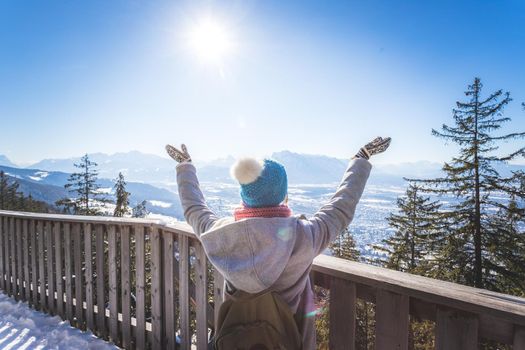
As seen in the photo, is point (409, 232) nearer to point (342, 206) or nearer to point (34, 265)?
point (34, 265)

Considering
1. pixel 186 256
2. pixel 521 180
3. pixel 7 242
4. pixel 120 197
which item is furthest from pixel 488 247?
pixel 120 197

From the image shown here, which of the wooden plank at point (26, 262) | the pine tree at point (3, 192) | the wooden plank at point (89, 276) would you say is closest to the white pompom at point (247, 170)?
the wooden plank at point (89, 276)

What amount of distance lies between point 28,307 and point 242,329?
3960 mm

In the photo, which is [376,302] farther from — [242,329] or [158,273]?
[158,273]

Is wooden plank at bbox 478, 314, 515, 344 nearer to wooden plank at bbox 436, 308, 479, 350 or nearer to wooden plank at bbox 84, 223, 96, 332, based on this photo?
wooden plank at bbox 436, 308, 479, 350

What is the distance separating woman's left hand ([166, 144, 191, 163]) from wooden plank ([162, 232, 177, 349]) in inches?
31.9

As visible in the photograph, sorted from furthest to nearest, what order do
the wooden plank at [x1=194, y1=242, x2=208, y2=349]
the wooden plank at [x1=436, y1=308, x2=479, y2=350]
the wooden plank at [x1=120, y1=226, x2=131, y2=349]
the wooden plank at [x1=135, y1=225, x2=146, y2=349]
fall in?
the wooden plank at [x1=120, y1=226, x2=131, y2=349] → the wooden plank at [x1=135, y1=225, x2=146, y2=349] → the wooden plank at [x1=194, y1=242, x2=208, y2=349] → the wooden plank at [x1=436, y1=308, x2=479, y2=350]

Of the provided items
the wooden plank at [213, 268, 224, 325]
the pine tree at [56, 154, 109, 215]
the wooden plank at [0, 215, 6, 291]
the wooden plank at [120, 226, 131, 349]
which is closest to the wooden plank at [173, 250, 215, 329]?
the wooden plank at [213, 268, 224, 325]

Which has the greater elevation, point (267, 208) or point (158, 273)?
point (267, 208)

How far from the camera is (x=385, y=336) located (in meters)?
1.48

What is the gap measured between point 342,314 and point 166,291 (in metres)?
1.63

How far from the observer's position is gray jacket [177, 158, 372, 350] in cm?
140

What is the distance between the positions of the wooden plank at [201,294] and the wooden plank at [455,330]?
1.56m

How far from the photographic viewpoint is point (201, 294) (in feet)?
8.09
